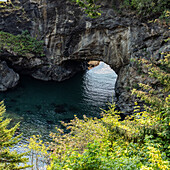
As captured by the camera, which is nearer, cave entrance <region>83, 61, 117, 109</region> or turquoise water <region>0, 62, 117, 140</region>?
turquoise water <region>0, 62, 117, 140</region>

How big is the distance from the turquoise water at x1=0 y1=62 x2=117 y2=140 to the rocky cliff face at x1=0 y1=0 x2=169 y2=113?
4.01 metres

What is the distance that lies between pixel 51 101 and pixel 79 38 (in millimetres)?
15460

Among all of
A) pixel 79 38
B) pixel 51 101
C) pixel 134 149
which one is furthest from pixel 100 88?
pixel 134 149

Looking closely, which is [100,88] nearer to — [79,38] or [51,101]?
[51,101]

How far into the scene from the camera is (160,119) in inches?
229

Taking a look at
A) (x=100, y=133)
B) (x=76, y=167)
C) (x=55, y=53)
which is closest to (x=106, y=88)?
(x=55, y=53)

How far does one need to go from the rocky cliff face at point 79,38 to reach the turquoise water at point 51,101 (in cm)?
401

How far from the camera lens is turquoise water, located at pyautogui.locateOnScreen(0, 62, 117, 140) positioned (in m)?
21.6

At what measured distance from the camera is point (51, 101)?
2878 cm

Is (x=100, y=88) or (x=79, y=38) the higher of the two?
(x=79, y=38)

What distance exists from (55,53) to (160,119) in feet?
109

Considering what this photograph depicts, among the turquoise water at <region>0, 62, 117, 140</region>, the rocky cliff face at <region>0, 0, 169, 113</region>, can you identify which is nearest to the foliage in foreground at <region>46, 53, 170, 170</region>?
the turquoise water at <region>0, 62, 117, 140</region>

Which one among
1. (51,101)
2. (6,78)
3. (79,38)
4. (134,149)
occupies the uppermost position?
(79,38)

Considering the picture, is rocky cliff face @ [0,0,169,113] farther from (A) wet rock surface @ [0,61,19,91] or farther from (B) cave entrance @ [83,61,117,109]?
(B) cave entrance @ [83,61,117,109]
